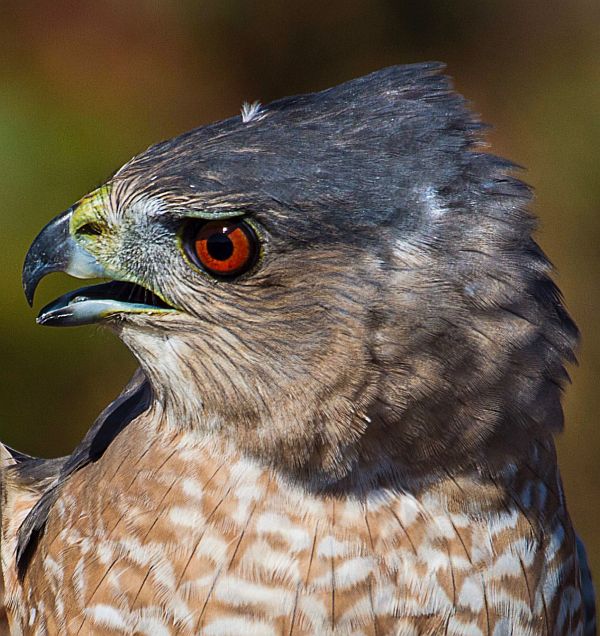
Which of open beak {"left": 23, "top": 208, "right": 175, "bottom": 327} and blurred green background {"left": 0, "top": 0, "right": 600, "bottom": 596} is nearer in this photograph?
open beak {"left": 23, "top": 208, "right": 175, "bottom": 327}

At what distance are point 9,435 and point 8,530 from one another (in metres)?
2.39

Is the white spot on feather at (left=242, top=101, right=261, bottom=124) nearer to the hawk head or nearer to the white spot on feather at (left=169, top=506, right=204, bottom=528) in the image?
the hawk head

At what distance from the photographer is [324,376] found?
6.82 feet

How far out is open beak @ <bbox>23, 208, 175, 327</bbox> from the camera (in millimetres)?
2123

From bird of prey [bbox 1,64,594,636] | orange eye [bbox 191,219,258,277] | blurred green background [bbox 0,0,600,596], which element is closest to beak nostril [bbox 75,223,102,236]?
bird of prey [bbox 1,64,594,636]

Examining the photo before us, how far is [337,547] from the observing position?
7.29 ft

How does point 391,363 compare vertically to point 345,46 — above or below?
above

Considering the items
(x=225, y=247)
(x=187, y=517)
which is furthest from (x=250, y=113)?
(x=187, y=517)

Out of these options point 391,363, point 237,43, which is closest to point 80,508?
point 391,363

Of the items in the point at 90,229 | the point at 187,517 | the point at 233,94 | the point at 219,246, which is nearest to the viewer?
the point at 219,246

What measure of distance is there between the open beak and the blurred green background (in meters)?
2.77

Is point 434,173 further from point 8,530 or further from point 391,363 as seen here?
point 8,530

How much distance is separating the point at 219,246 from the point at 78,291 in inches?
14.4

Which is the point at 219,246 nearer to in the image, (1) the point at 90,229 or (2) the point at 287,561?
(1) the point at 90,229
